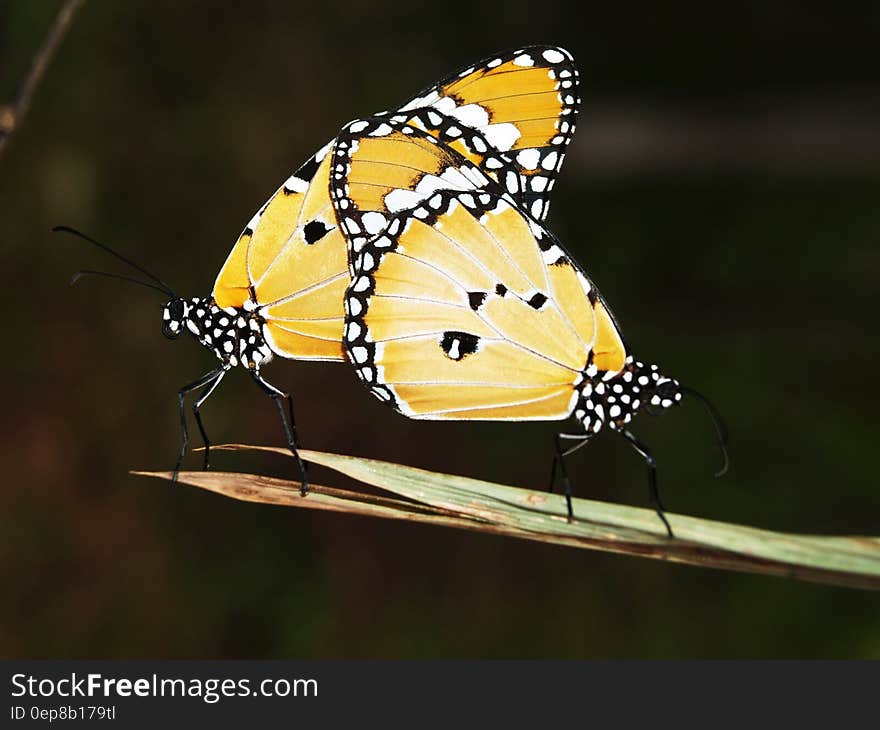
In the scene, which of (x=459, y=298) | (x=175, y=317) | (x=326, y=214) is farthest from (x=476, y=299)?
(x=175, y=317)

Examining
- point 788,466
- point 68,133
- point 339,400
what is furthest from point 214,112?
point 788,466

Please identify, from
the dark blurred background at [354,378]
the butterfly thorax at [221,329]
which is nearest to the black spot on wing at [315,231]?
the butterfly thorax at [221,329]

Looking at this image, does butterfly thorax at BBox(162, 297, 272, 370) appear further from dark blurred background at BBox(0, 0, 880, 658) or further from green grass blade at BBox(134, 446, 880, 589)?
dark blurred background at BBox(0, 0, 880, 658)

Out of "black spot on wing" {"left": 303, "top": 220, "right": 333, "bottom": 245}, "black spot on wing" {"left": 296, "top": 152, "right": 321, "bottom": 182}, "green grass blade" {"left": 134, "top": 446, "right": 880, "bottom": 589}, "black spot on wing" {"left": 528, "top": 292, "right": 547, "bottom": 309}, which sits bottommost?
"green grass blade" {"left": 134, "top": 446, "right": 880, "bottom": 589}

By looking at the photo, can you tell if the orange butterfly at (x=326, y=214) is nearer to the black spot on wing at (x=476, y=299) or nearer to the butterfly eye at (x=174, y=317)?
the butterfly eye at (x=174, y=317)

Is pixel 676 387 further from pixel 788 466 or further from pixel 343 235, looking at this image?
pixel 788 466

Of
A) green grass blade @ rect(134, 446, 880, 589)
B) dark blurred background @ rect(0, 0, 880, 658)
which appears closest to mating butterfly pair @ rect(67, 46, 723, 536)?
green grass blade @ rect(134, 446, 880, 589)

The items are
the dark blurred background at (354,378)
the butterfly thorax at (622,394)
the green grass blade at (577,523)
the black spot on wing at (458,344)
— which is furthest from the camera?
the dark blurred background at (354,378)
